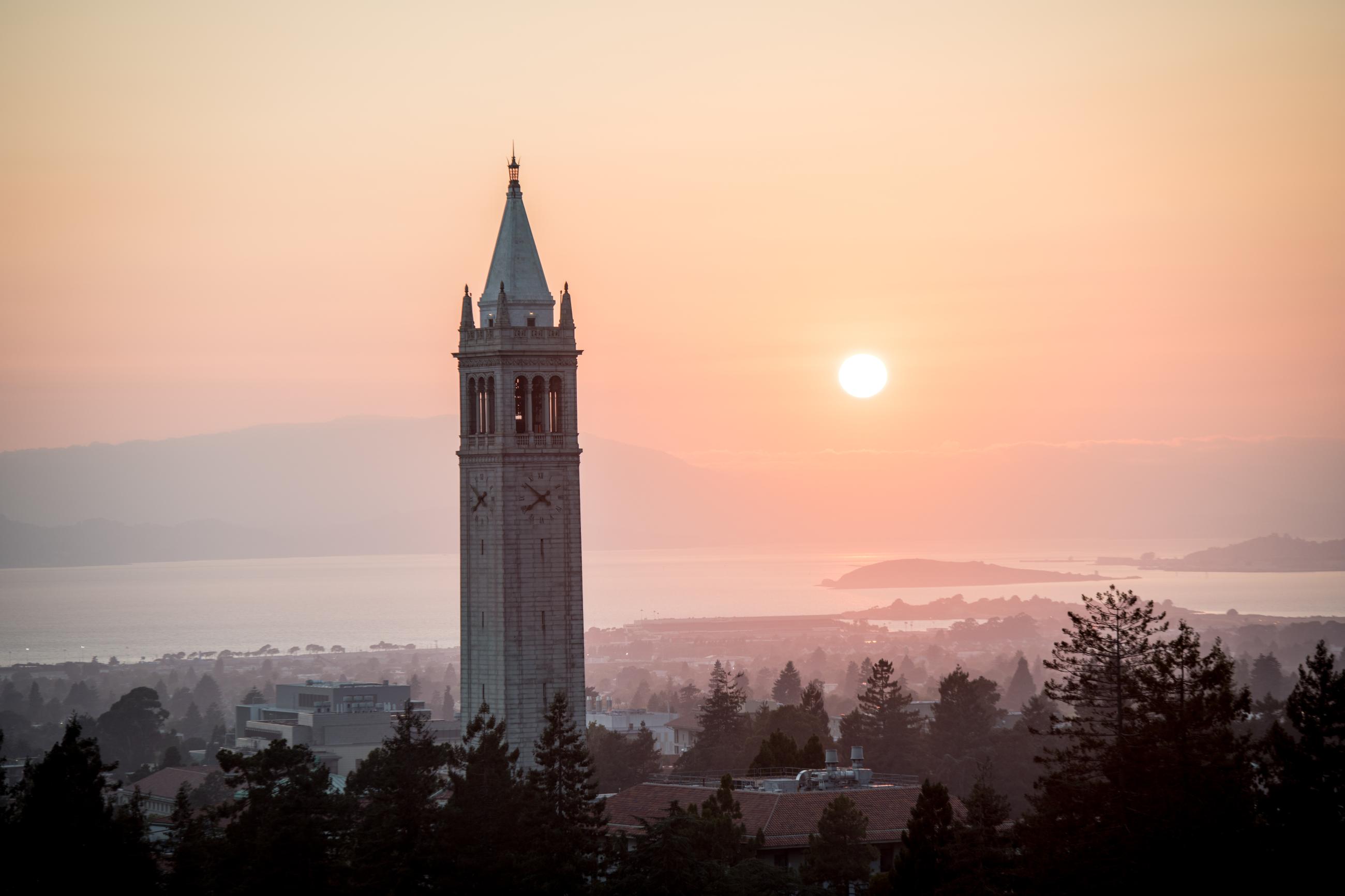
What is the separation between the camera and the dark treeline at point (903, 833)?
104ft

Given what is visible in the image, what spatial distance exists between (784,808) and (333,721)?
72.9m

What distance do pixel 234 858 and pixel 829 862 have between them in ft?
49.4

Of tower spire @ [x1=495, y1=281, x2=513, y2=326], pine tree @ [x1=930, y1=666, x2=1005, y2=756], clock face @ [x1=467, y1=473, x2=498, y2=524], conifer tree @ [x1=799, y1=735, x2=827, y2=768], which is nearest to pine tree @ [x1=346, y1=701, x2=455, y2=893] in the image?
clock face @ [x1=467, y1=473, x2=498, y2=524]

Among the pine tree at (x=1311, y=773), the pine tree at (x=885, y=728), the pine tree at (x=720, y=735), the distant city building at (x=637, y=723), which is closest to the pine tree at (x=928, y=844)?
the pine tree at (x=1311, y=773)

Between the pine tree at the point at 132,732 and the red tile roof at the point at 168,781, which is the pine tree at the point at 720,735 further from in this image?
the pine tree at the point at 132,732

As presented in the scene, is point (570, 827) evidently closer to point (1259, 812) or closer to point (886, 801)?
point (1259, 812)

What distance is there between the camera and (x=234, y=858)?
3581 centimetres

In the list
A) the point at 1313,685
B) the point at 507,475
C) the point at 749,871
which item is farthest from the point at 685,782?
the point at 1313,685

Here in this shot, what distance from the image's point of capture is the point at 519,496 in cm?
5150

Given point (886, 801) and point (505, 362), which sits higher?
point (505, 362)

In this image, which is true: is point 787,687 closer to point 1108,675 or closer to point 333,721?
point 333,721

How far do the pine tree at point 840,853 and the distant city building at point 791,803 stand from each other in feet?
3.75

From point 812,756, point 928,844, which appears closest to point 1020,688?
point 812,756

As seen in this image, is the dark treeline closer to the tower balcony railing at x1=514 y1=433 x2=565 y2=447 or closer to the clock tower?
the clock tower
